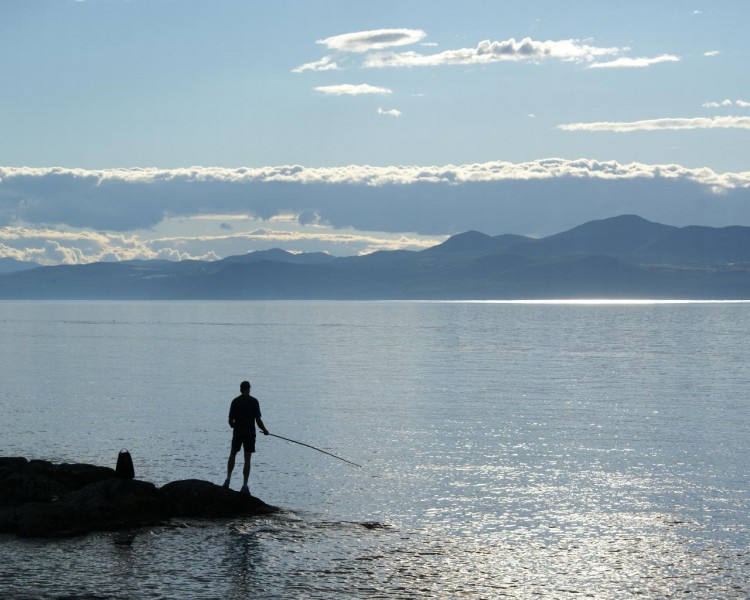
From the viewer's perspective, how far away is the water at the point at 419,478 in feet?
60.1

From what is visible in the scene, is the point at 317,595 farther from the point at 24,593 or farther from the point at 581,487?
the point at 581,487

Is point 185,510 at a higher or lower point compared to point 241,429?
lower

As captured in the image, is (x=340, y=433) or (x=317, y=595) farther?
(x=340, y=433)

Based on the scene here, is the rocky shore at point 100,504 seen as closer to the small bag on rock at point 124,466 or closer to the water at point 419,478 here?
the water at point 419,478

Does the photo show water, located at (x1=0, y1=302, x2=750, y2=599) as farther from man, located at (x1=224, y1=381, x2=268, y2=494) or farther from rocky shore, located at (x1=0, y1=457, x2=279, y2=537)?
man, located at (x1=224, y1=381, x2=268, y2=494)

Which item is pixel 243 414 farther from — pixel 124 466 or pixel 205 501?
pixel 124 466

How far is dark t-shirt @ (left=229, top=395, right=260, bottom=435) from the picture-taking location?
2566 cm

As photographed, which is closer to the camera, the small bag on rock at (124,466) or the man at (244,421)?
the small bag on rock at (124,466)

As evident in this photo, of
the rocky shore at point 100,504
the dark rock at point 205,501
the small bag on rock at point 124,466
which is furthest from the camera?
the small bag on rock at point 124,466

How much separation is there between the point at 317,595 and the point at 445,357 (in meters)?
70.1

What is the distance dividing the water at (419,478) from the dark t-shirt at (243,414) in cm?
219

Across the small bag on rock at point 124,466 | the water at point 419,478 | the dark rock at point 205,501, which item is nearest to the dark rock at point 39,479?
the small bag on rock at point 124,466

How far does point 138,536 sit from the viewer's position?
21.3 meters

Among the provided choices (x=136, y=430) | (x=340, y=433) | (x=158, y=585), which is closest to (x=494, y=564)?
(x=158, y=585)
